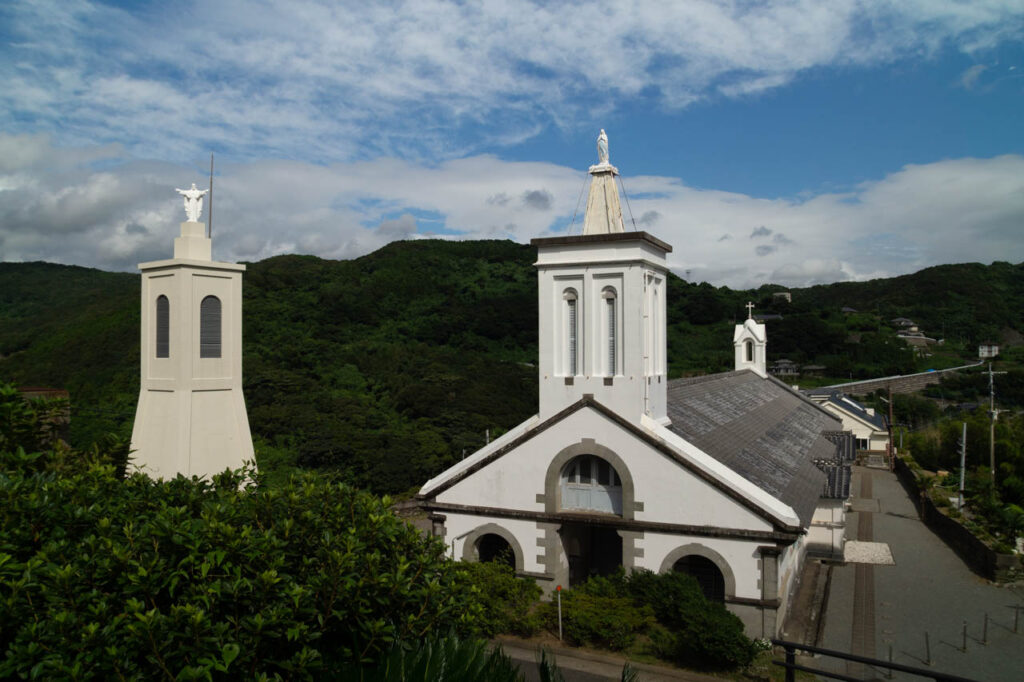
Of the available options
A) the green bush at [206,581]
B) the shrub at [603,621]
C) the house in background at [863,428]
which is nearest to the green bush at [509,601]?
the shrub at [603,621]

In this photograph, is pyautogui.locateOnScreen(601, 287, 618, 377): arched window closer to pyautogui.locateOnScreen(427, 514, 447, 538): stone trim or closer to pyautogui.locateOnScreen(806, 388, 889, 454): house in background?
pyautogui.locateOnScreen(427, 514, 447, 538): stone trim

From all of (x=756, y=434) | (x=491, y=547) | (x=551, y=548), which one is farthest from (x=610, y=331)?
(x=756, y=434)

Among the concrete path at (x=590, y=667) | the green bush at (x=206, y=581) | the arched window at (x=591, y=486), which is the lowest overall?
the concrete path at (x=590, y=667)

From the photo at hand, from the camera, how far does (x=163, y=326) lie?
11797mm

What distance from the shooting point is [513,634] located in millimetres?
16047

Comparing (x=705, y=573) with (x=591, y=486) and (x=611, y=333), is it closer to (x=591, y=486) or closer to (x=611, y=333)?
(x=591, y=486)

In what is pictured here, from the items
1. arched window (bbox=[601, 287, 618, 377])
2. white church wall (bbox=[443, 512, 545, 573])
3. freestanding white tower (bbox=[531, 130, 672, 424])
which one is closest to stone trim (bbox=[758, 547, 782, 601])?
freestanding white tower (bbox=[531, 130, 672, 424])

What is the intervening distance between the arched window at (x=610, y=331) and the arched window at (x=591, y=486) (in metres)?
2.13

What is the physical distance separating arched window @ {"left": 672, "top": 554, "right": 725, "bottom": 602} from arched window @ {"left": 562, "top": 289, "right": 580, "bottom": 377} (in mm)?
4935

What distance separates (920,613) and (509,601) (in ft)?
36.0

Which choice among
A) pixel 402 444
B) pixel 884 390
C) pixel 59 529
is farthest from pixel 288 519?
pixel 884 390

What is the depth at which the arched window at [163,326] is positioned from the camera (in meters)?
11.7

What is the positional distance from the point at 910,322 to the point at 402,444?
96492 millimetres

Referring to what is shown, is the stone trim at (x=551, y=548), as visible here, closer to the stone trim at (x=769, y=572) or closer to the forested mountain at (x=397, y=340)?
the stone trim at (x=769, y=572)
